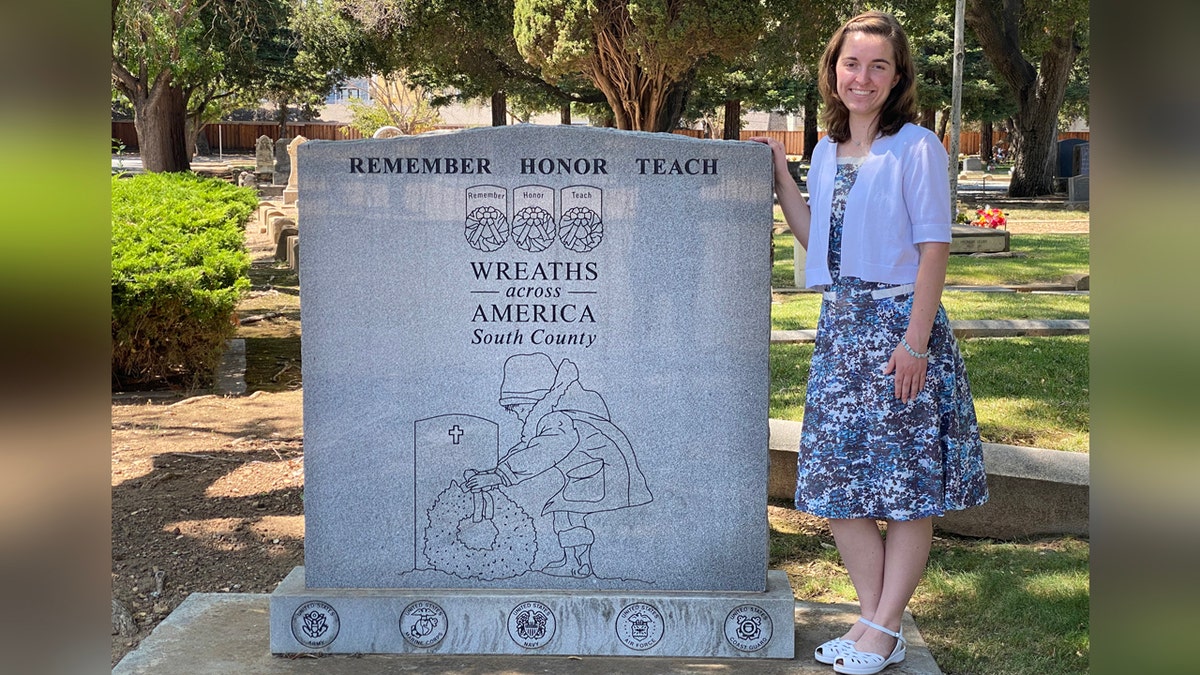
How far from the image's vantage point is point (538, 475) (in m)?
3.87

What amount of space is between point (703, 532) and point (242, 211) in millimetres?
13204

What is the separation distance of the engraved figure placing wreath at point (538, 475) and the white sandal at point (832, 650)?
0.72 metres

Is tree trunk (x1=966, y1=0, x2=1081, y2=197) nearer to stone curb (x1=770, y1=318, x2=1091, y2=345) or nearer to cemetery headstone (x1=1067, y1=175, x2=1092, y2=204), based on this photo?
cemetery headstone (x1=1067, y1=175, x2=1092, y2=204)

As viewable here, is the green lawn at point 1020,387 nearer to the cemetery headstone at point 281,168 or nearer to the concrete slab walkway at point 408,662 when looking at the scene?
the concrete slab walkway at point 408,662

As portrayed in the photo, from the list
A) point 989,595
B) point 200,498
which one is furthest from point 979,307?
point 200,498

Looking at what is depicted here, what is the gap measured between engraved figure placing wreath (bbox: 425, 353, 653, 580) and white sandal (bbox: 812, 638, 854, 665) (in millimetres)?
723

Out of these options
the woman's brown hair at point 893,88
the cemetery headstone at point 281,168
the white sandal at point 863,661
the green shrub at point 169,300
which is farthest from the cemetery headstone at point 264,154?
the white sandal at point 863,661

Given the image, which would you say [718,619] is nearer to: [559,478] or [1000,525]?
[559,478]

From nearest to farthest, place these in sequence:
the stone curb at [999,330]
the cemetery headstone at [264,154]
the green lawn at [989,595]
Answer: the green lawn at [989,595]
the stone curb at [999,330]
the cemetery headstone at [264,154]

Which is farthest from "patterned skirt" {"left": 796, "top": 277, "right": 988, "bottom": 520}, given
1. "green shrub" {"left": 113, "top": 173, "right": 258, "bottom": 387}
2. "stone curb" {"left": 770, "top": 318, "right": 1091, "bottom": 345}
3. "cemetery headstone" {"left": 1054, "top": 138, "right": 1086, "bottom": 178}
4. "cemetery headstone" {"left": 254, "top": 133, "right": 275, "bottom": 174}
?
"cemetery headstone" {"left": 254, "top": 133, "right": 275, "bottom": 174}

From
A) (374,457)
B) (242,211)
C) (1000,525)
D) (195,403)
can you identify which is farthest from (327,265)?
(242,211)

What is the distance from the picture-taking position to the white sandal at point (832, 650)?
3.67 metres

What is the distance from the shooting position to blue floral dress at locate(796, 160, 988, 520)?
3488 mm
